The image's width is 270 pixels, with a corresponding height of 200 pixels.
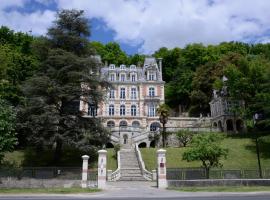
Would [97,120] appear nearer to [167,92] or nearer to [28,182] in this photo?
[28,182]

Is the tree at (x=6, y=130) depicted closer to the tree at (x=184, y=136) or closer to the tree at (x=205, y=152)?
the tree at (x=205, y=152)

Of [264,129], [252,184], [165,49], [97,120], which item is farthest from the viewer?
[165,49]

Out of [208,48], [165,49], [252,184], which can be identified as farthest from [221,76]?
[252,184]

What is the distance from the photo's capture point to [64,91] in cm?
3662

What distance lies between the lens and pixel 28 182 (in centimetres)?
2572

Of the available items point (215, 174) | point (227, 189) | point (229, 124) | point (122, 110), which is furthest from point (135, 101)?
point (227, 189)

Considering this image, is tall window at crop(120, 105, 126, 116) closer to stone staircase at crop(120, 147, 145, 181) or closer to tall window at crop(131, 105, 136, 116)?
tall window at crop(131, 105, 136, 116)

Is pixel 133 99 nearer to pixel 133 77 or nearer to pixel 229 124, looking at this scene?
pixel 133 77

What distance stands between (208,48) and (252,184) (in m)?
62.1

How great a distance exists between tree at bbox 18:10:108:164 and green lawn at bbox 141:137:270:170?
750 centimetres

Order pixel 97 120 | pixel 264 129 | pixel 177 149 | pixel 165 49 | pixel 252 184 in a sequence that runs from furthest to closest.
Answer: pixel 165 49 < pixel 264 129 < pixel 177 149 < pixel 97 120 < pixel 252 184

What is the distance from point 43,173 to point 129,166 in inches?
499

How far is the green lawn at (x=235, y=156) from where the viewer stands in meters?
38.5

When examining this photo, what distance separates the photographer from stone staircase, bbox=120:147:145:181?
3453 centimetres
